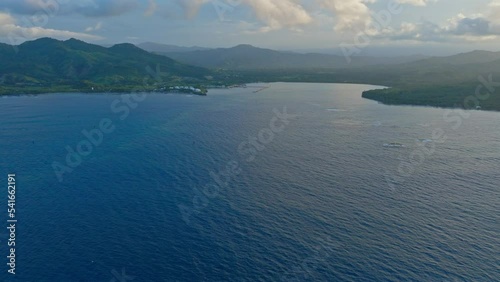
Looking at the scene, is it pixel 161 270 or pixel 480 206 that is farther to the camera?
pixel 480 206

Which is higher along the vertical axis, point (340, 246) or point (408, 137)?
point (408, 137)

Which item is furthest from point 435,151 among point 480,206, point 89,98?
point 89,98

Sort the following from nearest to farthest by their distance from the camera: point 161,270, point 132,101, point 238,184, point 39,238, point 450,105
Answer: point 161,270 → point 39,238 → point 238,184 → point 450,105 → point 132,101

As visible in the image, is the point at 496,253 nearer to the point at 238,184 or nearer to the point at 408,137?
the point at 238,184

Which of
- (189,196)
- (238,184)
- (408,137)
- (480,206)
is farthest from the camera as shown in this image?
(408,137)

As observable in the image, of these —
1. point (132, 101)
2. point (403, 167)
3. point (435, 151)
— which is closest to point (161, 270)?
point (403, 167)

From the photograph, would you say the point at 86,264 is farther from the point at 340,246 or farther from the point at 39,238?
the point at 340,246

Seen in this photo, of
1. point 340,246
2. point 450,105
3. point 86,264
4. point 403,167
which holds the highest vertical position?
point 450,105
